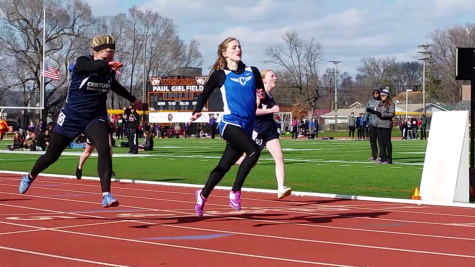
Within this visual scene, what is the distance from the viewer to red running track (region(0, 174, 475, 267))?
6.45 meters

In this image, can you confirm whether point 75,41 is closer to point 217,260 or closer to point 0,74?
point 0,74

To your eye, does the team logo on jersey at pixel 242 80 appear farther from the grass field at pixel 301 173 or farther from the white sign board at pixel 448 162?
the grass field at pixel 301 173

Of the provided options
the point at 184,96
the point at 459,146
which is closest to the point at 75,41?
the point at 184,96

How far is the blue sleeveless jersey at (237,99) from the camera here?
8.69 meters

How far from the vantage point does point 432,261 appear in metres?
6.41

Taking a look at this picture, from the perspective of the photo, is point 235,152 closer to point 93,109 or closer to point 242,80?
point 242,80

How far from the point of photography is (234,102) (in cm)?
869

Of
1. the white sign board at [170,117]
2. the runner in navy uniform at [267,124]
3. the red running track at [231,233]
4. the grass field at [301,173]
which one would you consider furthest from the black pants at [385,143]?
the white sign board at [170,117]

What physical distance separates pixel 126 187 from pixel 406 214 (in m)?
5.85

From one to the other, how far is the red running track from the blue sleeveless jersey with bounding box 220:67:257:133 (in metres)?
1.12

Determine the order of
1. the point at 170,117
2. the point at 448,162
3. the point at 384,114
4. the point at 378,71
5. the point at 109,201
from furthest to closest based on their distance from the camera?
the point at 378,71 → the point at 170,117 → the point at 384,114 → the point at 448,162 → the point at 109,201

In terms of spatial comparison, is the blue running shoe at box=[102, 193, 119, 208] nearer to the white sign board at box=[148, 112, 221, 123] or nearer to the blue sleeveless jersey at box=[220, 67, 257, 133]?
the blue sleeveless jersey at box=[220, 67, 257, 133]

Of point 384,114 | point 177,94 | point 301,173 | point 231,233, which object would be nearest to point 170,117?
point 177,94

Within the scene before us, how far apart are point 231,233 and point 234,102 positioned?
1.51 metres
